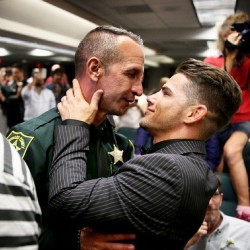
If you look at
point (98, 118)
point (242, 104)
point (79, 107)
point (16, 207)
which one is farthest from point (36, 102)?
point (16, 207)

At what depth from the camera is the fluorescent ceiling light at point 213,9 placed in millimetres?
4762

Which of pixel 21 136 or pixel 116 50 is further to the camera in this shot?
pixel 116 50

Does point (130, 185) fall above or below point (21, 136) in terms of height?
below

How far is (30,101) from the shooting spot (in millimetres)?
5379

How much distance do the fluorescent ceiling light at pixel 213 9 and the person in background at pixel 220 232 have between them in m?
3.59

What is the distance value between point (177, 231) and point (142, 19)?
224 inches

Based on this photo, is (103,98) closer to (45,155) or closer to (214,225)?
(45,155)

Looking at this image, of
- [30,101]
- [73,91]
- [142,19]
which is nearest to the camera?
[73,91]

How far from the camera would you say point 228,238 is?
208 centimetres

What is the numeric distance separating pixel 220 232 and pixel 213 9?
4.11 m

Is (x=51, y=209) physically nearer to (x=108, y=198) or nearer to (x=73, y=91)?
(x=108, y=198)

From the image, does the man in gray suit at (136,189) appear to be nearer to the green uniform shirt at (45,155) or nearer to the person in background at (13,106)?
the green uniform shirt at (45,155)

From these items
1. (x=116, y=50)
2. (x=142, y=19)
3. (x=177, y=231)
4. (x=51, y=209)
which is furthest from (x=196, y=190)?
(x=142, y=19)

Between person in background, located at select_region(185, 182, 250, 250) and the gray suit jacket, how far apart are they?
1080 millimetres
